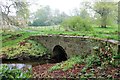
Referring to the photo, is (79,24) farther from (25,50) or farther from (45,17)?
(45,17)

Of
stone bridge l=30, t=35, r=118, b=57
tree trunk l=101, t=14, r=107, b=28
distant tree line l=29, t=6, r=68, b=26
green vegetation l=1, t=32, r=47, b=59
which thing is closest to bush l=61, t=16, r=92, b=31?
tree trunk l=101, t=14, r=107, b=28

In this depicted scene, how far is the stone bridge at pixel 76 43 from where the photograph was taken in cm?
692

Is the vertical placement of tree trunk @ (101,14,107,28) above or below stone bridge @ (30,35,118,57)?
above

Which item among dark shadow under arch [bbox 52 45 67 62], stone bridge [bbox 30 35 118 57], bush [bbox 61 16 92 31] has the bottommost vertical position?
dark shadow under arch [bbox 52 45 67 62]

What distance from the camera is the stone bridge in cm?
692

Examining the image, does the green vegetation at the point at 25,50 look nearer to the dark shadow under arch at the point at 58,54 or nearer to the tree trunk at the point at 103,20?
the dark shadow under arch at the point at 58,54

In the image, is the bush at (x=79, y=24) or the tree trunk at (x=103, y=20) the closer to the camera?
the bush at (x=79, y=24)

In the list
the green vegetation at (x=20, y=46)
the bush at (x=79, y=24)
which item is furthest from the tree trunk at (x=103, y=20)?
the green vegetation at (x=20, y=46)

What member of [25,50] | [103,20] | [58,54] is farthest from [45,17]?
[58,54]

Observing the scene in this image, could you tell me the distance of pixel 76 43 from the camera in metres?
9.45

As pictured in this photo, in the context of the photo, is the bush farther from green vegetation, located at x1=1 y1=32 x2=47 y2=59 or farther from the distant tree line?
the distant tree line

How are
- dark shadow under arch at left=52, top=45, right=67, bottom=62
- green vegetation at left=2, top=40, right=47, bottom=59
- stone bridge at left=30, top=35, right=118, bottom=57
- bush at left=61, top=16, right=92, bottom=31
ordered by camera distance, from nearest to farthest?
stone bridge at left=30, top=35, right=118, bottom=57 → dark shadow under arch at left=52, top=45, right=67, bottom=62 → green vegetation at left=2, top=40, right=47, bottom=59 → bush at left=61, top=16, right=92, bottom=31

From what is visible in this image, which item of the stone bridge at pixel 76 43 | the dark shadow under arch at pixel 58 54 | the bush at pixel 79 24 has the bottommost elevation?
the dark shadow under arch at pixel 58 54

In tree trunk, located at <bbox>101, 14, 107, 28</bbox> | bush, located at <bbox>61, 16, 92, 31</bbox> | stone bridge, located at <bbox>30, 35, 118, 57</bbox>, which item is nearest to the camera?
stone bridge, located at <bbox>30, 35, 118, 57</bbox>
